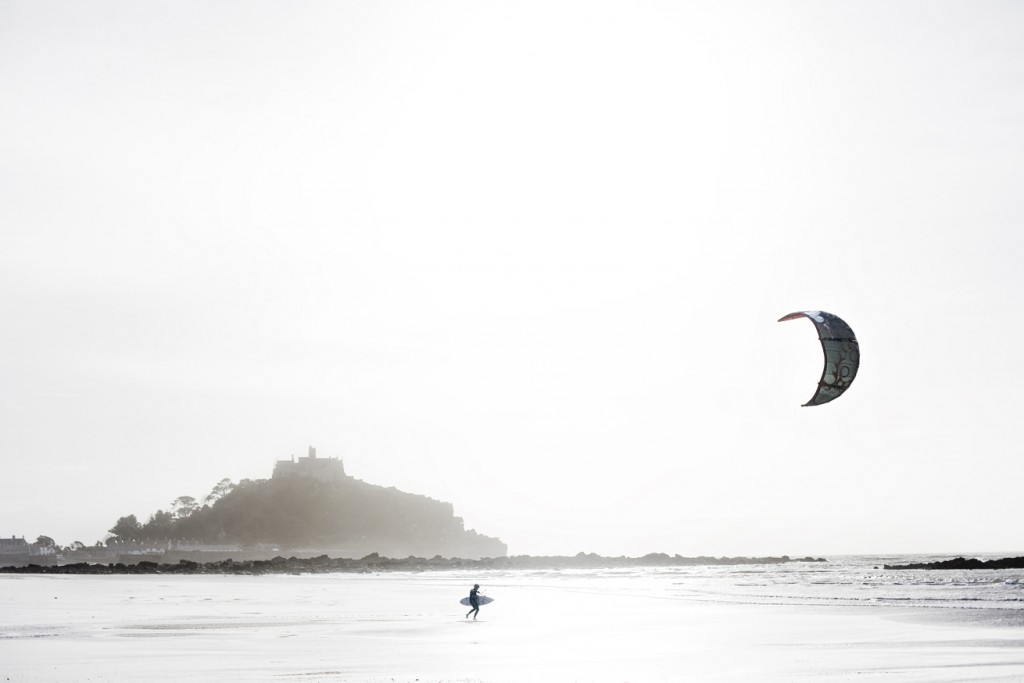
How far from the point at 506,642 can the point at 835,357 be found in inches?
448

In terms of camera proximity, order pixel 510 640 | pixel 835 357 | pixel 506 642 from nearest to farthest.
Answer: pixel 835 357 < pixel 506 642 < pixel 510 640

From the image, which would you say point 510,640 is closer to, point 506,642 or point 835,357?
point 506,642

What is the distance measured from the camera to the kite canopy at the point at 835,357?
26828 mm

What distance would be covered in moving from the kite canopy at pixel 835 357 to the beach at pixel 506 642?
20.8 ft

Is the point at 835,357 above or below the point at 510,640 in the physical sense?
above

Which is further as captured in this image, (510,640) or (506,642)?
(510,640)

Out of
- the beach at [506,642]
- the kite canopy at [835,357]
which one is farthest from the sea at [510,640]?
the kite canopy at [835,357]

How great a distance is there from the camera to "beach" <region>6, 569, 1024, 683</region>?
70.9 ft

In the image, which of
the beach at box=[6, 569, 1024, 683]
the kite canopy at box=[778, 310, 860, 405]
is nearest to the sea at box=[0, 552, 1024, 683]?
the beach at box=[6, 569, 1024, 683]

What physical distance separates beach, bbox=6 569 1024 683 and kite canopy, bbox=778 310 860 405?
20.8 feet

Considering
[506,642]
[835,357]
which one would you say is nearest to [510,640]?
[506,642]

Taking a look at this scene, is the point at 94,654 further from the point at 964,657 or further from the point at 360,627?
the point at 964,657

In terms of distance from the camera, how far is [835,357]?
2689 centimetres

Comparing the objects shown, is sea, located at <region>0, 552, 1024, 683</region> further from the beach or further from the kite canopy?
the kite canopy
